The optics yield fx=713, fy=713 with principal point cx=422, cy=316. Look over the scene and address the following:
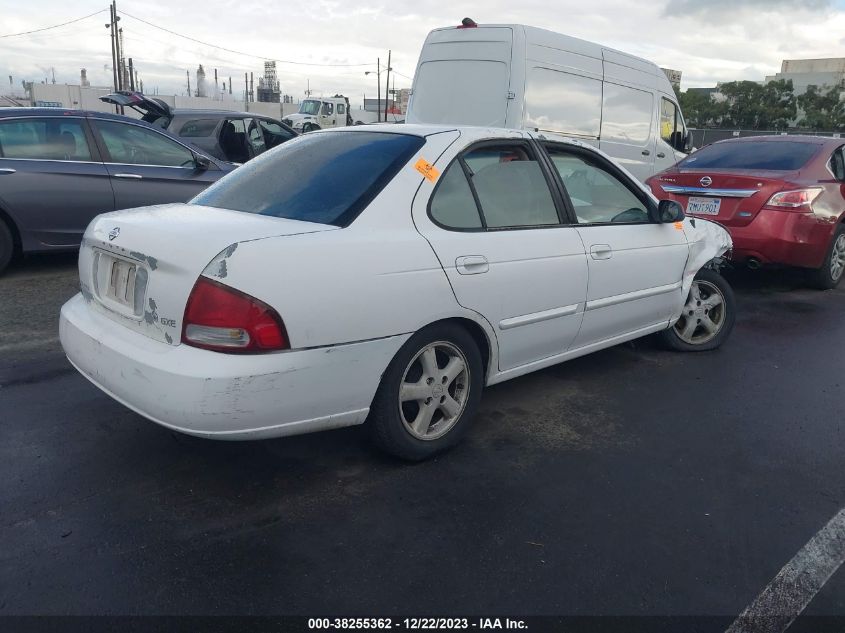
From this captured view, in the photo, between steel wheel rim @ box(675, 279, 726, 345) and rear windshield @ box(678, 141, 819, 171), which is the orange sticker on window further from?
rear windshield @ box(678, 141, 819, 171)

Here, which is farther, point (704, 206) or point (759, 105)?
point (759, 105)

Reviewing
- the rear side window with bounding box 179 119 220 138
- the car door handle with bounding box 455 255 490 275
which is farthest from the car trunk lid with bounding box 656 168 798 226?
the rear side window with bounding box 179 119 220 138

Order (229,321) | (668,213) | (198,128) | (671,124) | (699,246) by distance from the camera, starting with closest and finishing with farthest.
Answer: (229,321) → (668,213) → (699,246) → (671,124) → (198,128)

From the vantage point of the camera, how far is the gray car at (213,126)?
984 cm

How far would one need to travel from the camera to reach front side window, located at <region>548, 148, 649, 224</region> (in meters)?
4.00

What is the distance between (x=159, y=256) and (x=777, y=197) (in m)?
5.81

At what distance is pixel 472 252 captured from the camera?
10.7 feet

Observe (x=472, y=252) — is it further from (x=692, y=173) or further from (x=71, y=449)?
(x=692, y=173)

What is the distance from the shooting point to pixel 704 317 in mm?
5121

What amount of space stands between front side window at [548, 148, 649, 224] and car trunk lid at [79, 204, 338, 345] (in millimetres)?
1669

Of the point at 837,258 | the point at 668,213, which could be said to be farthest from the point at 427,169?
the point at 837,258

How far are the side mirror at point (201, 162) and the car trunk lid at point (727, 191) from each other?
4.69 m

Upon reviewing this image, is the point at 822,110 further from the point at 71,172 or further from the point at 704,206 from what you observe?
the point at 71,172

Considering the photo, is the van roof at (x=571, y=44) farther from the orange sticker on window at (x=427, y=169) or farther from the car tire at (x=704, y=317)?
the orange sticker on window at (x=427, y=169)
